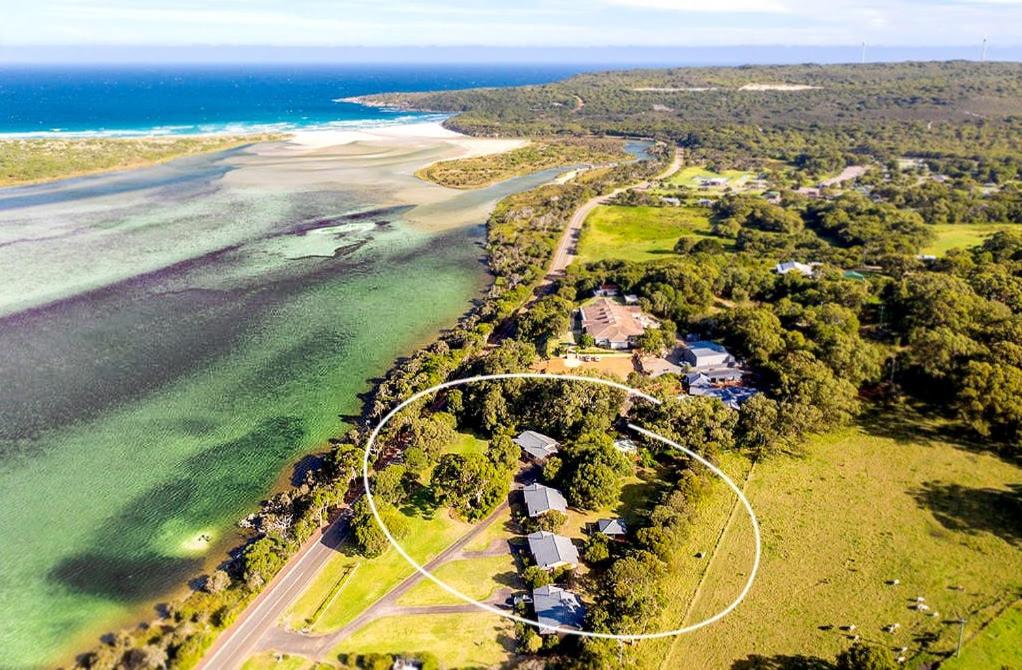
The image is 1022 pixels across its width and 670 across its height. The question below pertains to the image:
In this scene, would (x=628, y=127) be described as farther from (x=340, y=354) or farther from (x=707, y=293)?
(x=340, y=354)

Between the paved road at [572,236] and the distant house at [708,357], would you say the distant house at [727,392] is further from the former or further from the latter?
the paved road at [572,236]

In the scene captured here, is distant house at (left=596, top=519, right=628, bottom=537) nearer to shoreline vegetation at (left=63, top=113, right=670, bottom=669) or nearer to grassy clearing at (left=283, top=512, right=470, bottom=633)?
grassy clearing at (left=283, top=512, right=470, bottom=633)

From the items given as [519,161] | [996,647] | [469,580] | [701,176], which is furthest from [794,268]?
[519,161]

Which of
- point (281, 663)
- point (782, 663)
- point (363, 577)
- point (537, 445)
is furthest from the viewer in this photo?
point (537, 445)

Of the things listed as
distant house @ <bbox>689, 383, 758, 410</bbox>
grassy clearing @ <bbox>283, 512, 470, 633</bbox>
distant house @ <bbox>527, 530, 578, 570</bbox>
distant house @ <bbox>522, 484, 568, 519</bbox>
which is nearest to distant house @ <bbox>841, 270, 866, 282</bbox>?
distant house @ <bbox>689, 383, 758, 410</bbox>

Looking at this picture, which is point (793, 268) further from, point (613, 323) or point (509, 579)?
point (509, 579)

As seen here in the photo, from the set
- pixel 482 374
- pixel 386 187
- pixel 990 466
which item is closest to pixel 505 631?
pixel 482 374

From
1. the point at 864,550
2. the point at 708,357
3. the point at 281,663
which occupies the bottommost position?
the point at 864,550
